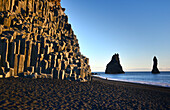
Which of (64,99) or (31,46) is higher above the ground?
(31,46)

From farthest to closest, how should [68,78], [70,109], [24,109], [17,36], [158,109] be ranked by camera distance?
[68,78], [17,36], [158,109], [70,109], [24,109]

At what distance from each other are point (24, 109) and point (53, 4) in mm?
42165

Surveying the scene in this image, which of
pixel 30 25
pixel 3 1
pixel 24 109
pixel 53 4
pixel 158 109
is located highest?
pixel 53 4

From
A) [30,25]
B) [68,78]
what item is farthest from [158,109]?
[30,25]

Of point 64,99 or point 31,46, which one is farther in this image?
point 31,46

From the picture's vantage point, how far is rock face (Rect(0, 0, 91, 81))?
2452 centimetres

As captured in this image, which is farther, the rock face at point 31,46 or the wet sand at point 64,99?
the rock face at point 31,46

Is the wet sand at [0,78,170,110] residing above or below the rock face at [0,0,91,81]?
below

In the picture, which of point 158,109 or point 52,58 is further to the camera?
point 52,58

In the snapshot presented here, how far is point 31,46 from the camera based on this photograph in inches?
1073

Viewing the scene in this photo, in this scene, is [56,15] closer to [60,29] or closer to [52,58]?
[60,29]

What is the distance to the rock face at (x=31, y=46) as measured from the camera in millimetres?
24517

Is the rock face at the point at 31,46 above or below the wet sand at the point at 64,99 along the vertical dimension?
above

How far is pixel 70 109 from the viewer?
10500 mm
